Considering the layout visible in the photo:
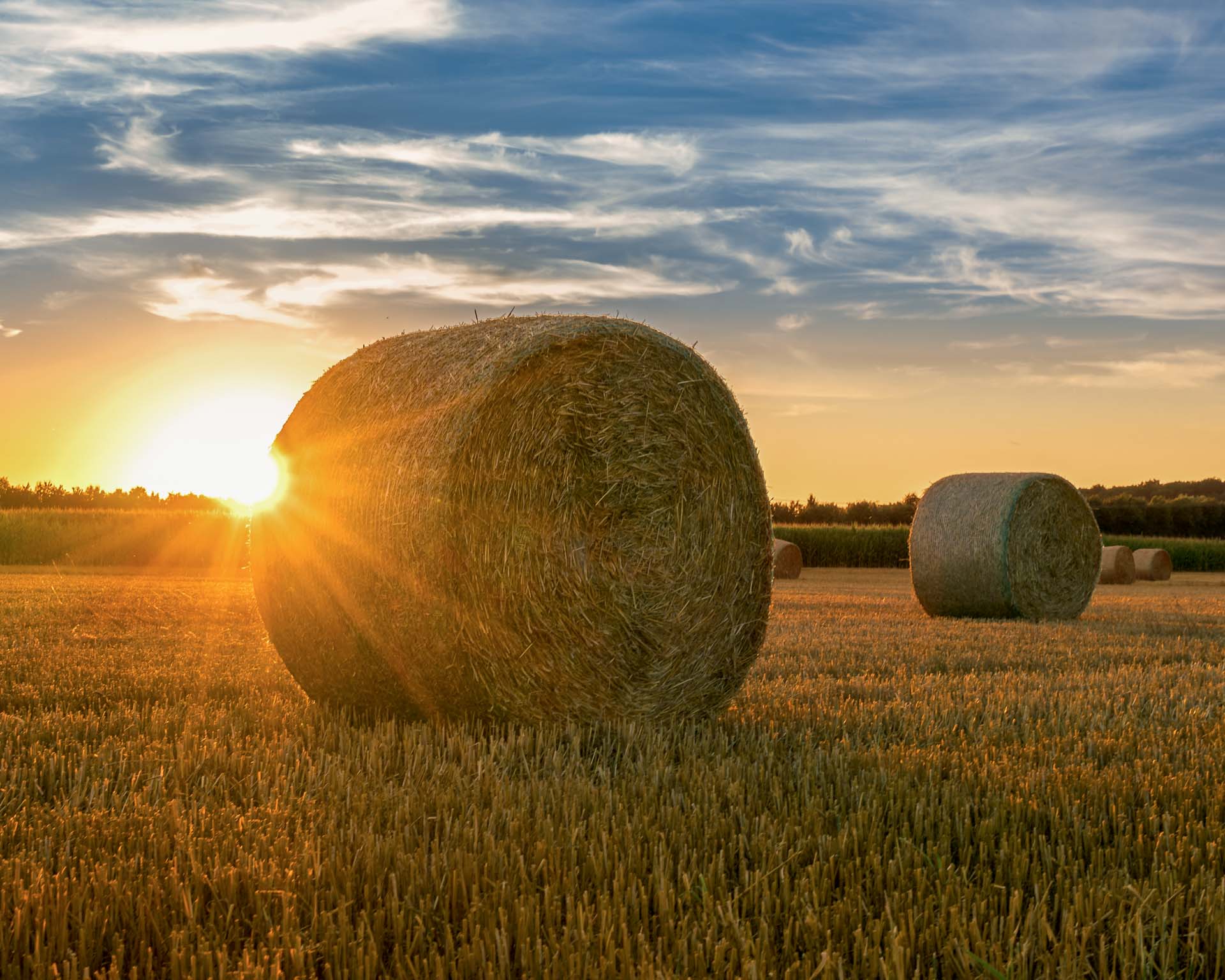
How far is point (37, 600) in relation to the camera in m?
14.0

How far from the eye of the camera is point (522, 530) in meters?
5.88

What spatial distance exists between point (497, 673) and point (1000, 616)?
10.6 meters

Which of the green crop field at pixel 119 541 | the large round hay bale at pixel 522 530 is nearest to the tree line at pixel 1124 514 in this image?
the green crop field at pixel 119 541

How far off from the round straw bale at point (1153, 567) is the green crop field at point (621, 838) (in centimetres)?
2652

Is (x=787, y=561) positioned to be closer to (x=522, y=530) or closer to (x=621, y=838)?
(x=522, y=530)

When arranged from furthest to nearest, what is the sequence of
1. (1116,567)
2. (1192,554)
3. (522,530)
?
(1192,554) → (1116,567) → (522,530)

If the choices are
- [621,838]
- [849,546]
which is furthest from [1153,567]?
[621,838]

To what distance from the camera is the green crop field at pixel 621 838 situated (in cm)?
284

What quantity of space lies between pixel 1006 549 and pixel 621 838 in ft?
38.7

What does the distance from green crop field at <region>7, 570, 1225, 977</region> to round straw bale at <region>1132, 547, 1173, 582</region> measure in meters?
26.5

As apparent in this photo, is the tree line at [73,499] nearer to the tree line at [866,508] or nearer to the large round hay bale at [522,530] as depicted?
the tree line at [866,508]

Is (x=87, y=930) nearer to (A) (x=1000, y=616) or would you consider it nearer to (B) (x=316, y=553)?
(B) (x=316, y=553)

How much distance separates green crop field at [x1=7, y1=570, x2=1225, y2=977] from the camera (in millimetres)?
2838

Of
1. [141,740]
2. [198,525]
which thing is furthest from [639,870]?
[198,525]
